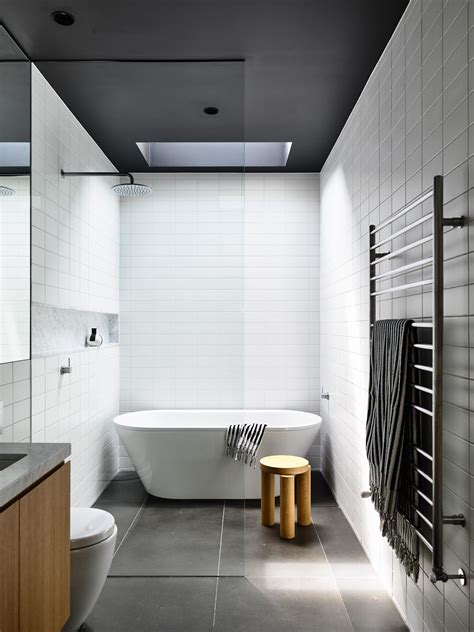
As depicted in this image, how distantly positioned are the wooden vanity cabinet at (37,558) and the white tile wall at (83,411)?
0.75 metres

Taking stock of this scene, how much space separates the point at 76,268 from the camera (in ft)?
9.61

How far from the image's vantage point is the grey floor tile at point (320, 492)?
4102mm

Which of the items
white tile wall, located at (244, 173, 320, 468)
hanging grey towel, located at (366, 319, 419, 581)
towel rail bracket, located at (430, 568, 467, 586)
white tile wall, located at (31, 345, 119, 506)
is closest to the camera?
towel rail bracket, located at (430, 568, 467, 586)

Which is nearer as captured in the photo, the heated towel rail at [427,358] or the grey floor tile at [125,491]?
the heated towel rail at [427,358]

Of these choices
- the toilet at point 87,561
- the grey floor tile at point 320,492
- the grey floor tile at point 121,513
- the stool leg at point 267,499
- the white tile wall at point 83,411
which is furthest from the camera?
the grey floor tile at point 320,492

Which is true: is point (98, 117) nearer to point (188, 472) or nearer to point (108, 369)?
point (108, 369)

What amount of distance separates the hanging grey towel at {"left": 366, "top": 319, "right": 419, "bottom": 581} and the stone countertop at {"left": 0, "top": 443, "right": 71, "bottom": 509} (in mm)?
1374

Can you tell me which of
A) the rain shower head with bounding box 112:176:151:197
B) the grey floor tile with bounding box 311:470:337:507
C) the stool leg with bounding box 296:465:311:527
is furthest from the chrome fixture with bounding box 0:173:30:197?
the grey floor tile with bounding box 311:470:337:507

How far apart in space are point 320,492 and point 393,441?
2312mm

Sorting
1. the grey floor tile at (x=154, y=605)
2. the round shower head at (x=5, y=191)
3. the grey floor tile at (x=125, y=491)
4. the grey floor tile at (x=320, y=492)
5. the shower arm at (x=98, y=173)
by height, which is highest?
the shower arm at (x=98, y=173)

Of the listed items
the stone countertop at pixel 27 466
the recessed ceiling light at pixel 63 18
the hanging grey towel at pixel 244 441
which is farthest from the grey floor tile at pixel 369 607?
the recessed ceiling light at pixel 63 18

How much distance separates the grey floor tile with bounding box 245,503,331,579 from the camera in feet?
9.75

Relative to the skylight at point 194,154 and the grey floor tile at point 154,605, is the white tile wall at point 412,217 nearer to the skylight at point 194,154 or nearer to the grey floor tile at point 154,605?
the skylight at point 194,154

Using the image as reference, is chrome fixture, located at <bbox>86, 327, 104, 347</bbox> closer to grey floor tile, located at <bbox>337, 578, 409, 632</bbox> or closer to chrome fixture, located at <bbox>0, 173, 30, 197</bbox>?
chrome fixture, located at <bbox>0, 173, 30, 197</bbox>
